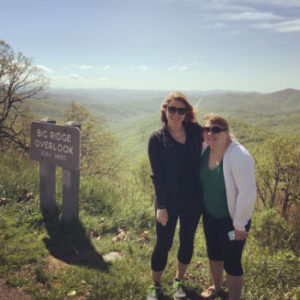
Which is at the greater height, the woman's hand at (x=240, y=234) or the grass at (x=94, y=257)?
the woman's hand at (x=240, y=234)

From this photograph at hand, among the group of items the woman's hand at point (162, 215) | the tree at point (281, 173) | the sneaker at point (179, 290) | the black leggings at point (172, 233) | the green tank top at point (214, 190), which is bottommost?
the tree at point (281, 173)

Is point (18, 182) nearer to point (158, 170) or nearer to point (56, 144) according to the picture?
point (56, 144)

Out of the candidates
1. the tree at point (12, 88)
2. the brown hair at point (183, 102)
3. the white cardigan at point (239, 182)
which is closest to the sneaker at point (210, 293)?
the white cardigan at point (239, 182)

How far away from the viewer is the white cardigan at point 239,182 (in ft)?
7.27

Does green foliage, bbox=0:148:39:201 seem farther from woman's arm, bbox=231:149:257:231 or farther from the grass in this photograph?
woman's arm, bbox=231:149:257:231

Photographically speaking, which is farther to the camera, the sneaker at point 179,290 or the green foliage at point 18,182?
the green foliage at point 18,182

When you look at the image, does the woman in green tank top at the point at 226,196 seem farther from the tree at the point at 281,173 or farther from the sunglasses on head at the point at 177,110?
the tree at the point at 281,173

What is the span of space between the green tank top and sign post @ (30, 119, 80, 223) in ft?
6.47

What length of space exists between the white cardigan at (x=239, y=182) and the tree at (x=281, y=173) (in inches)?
1109

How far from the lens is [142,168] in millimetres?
31203

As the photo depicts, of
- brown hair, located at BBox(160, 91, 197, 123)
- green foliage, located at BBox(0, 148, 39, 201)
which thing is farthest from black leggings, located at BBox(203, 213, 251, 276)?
green foliage, located at BBox(0, 148, 39, 201)

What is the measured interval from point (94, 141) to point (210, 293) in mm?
26336

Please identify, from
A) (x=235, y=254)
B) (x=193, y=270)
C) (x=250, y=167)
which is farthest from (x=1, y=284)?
(x=250, y=167)

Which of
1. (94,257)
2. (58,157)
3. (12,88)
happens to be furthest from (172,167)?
(12,88)
